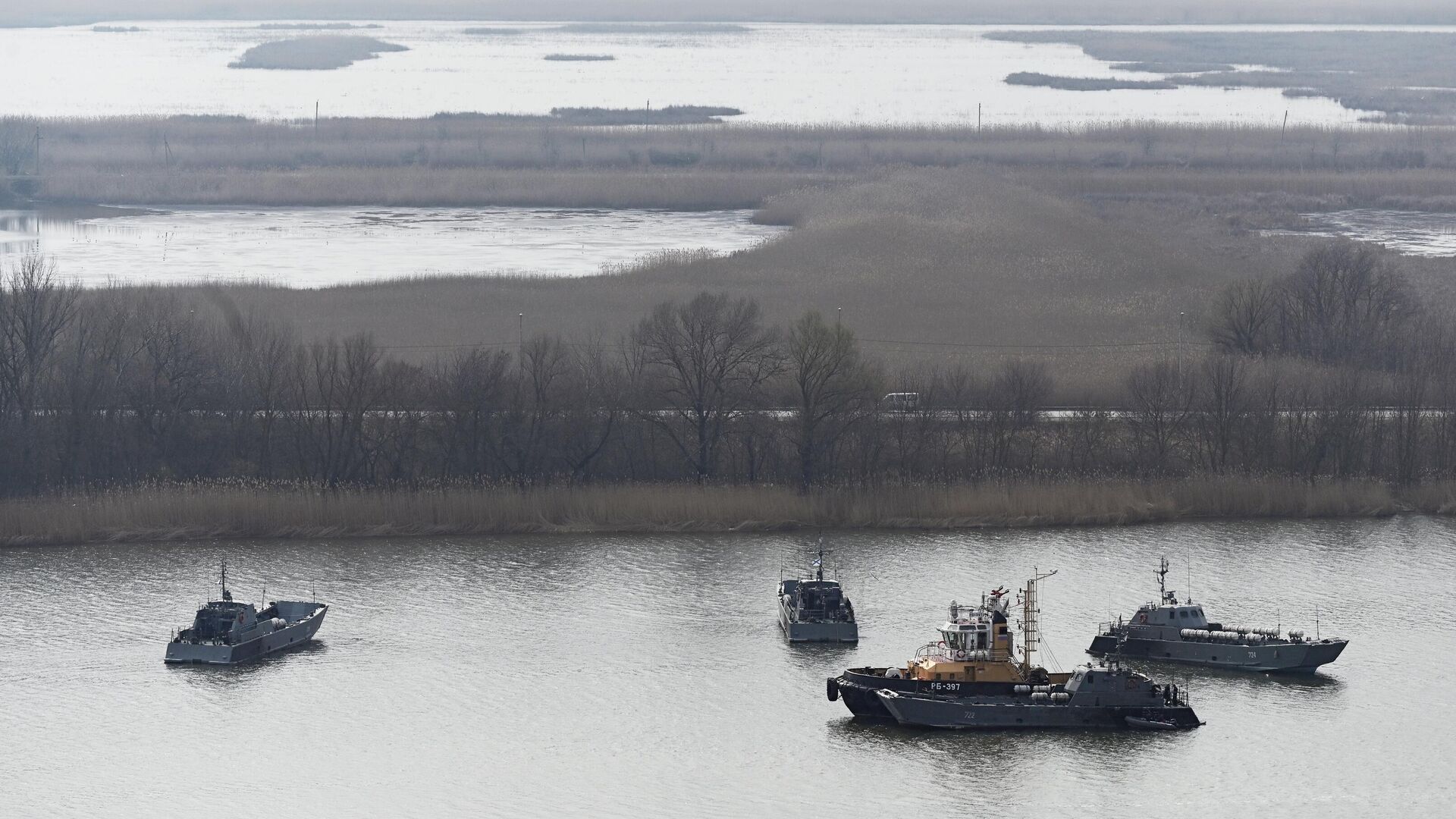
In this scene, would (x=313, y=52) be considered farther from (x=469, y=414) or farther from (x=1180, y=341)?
(x=469, y=414)

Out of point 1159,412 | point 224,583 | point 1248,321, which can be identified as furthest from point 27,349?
point 1248,321

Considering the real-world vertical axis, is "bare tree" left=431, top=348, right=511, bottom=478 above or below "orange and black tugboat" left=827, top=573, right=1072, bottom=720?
above

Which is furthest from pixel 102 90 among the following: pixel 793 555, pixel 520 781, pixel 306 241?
pixel 520 781

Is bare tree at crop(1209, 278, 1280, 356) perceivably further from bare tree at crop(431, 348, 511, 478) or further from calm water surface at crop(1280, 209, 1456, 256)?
bare tree at crop(431, 348, 511, 478)

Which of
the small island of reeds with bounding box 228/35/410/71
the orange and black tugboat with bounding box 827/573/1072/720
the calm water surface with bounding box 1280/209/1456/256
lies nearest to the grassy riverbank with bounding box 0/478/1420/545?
the orange and black tugboat with bounding box 827/573/1072/720

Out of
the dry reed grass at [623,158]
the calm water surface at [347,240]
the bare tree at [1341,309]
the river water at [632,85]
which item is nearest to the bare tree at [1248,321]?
the bare tree at [1341,309]

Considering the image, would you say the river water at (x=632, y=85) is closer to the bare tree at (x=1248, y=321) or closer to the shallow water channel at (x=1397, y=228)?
the shallow water channel at (x=1397, y=228)

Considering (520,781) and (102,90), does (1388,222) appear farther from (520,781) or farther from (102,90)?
(102,90)
